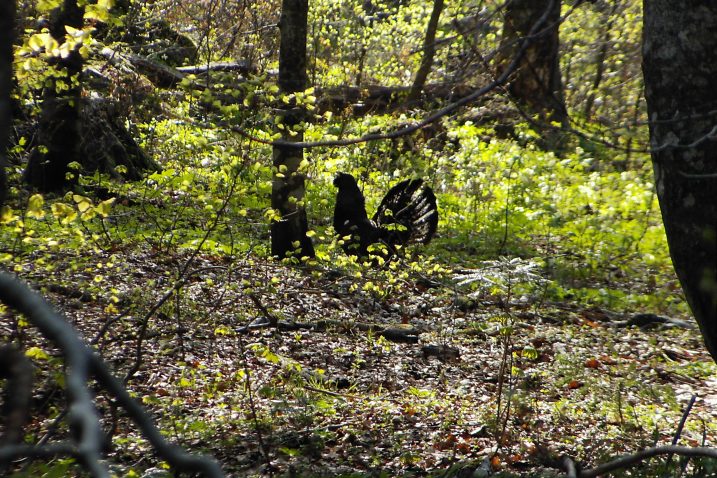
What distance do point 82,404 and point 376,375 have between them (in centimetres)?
588

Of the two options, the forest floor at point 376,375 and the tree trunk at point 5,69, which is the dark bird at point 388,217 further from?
the tree trunk at point 5,69

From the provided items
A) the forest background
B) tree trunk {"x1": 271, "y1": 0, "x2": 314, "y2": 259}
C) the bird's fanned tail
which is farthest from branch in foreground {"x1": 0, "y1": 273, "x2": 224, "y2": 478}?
the bird's fanned tail

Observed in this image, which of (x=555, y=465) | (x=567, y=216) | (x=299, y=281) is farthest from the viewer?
(x=567, y=216)

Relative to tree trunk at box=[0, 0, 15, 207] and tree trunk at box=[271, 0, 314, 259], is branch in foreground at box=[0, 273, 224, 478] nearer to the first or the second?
tree trunk at box=[0, 0, 15, 207]

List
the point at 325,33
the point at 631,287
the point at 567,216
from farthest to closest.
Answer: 1. the point at 325,33
2. the point at 567,216
3. the point at 631,287

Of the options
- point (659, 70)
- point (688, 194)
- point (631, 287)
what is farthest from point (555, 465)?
point (631, 287)

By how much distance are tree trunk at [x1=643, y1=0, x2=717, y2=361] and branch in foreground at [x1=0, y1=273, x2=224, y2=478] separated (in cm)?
299

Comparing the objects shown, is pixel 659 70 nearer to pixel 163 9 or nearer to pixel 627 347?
pixel 627 347

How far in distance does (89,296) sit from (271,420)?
3.07 metres

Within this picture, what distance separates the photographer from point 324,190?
508 inches

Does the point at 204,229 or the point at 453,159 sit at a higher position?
the point at 453,159

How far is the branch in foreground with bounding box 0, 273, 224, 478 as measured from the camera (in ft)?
2.44

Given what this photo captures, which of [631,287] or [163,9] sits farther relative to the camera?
[163,9]

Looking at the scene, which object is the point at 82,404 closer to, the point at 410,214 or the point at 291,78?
the point at 291,78
